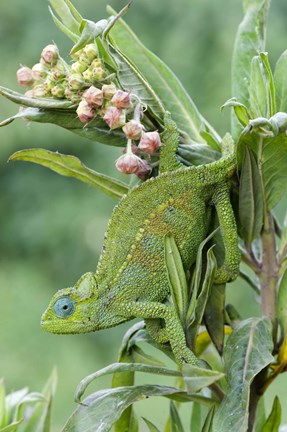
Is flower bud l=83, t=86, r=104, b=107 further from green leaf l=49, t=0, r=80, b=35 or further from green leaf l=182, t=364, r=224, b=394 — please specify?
Answer: green leaf l=182, t=364, r=224, b=394

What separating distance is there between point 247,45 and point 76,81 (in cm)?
40

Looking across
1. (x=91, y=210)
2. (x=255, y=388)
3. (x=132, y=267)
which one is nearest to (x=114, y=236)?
(x=132, y=267)

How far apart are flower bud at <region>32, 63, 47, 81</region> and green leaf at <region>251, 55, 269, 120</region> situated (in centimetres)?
32

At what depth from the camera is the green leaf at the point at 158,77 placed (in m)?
1.42

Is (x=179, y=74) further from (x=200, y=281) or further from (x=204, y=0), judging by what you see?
(x=200, y=281)

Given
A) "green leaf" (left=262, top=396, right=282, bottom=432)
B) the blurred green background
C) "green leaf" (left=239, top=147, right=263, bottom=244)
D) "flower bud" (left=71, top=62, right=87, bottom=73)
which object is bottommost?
"green leaf" (left=262, top=396, right=282, bottom=432)

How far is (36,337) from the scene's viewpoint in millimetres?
5367

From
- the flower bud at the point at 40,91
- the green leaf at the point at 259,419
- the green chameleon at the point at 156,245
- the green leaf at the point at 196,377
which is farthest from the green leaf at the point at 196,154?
the green leaf at the point at 259,419

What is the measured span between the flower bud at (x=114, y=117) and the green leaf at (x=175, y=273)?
19 centimetres

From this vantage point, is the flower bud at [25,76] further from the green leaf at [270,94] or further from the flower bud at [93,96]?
the green leaf at [270,94]

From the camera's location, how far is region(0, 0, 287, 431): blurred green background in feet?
16.8

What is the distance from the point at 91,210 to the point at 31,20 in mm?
1424

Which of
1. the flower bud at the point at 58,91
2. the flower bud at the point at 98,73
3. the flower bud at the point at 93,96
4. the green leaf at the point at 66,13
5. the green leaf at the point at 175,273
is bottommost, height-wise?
the green leaf at the point at 175,273

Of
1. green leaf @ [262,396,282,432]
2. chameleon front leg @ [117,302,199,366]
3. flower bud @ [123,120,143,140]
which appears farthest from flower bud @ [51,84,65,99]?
green leaf @ [262,396,282,432]
